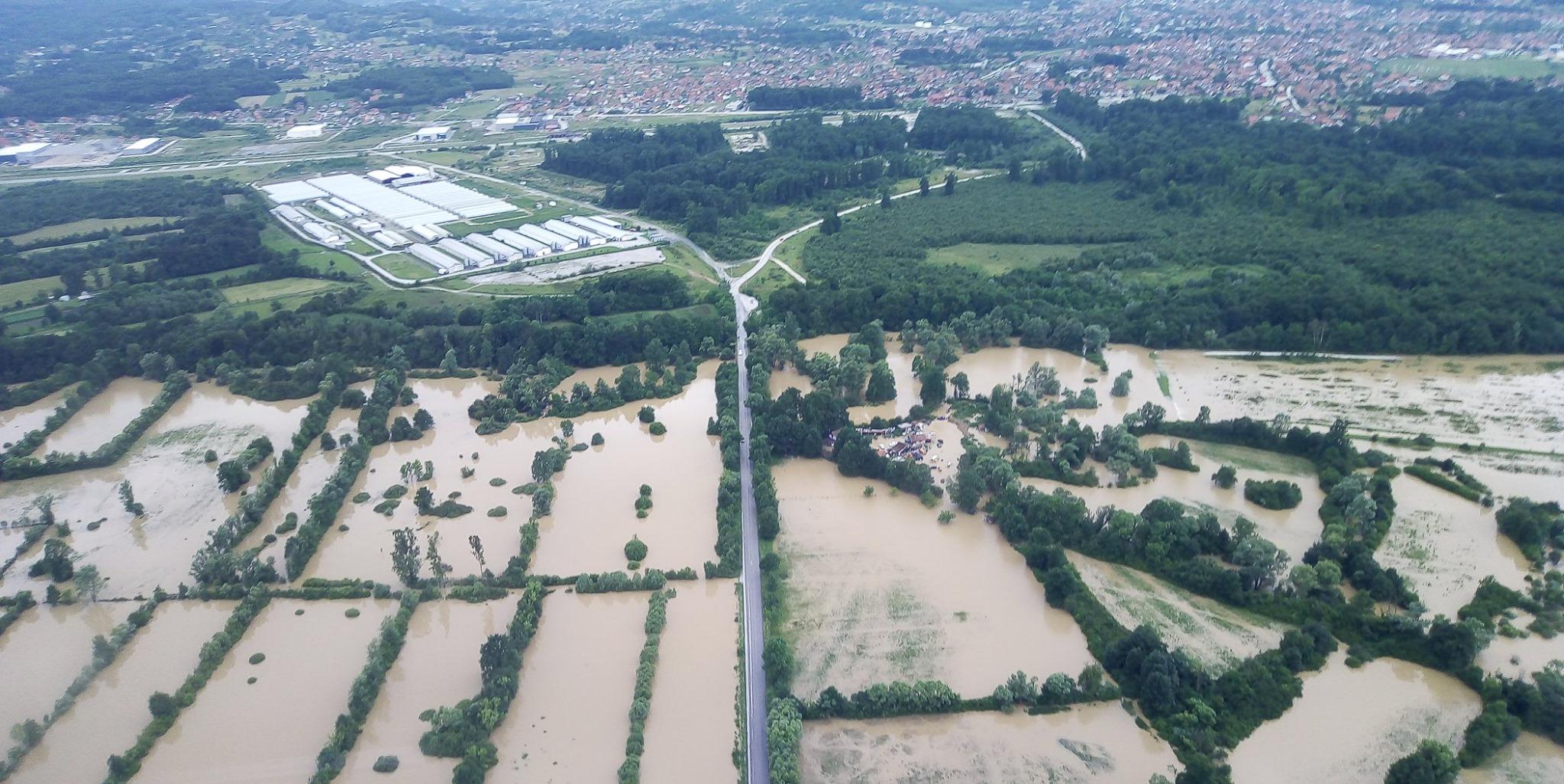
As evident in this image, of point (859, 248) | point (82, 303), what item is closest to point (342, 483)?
point (82, 303)

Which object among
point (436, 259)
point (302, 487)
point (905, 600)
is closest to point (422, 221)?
point (436, 259)

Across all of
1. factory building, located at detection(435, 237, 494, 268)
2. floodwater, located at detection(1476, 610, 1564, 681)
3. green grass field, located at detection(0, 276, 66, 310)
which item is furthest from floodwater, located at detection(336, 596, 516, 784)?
green grass field, located at detection(0, 276, 66, 310)

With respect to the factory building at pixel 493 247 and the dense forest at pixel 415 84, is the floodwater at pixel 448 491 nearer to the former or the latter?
the factory building at pixel 493 247

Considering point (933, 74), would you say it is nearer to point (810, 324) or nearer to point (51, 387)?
point (810, 324)

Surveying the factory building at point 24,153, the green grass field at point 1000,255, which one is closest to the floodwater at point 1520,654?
the green grass field at point 1000,255

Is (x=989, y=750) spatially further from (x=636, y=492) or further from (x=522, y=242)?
(x=522, y=242)

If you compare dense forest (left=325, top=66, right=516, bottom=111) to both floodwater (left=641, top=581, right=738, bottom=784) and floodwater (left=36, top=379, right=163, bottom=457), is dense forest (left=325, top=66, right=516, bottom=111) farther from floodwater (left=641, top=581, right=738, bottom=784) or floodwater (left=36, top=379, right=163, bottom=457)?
floodwater (left=641, top=581, right=738, bottom=784)
